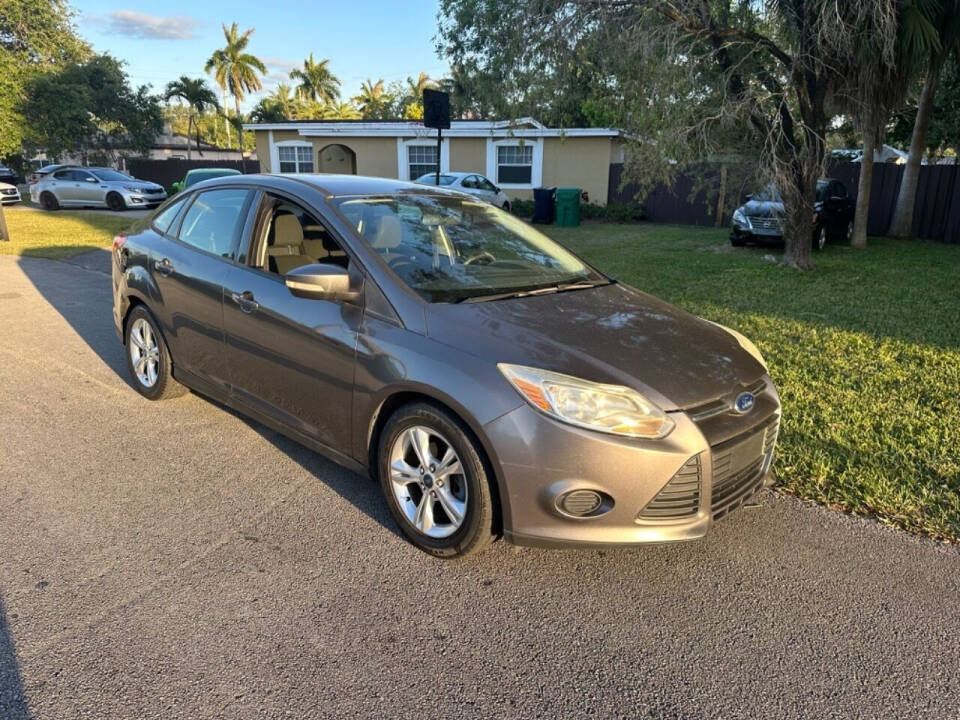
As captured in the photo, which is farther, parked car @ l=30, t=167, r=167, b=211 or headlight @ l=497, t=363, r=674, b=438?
parked car @ l=30, t=167, r=167, b=211

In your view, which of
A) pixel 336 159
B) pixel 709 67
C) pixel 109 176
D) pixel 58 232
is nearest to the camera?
pixel 709 67

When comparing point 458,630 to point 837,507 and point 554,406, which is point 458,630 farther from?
point 837,507

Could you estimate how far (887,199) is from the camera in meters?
17.3

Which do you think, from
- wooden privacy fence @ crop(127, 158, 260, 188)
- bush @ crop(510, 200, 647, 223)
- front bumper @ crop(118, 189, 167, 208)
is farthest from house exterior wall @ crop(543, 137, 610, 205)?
wooden privacy fence @ crop(127, 158, 260, 188)

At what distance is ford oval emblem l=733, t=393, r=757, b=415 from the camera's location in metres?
2.88

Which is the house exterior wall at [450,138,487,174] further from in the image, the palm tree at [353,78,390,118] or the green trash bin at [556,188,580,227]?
the palm tree at [353,78,390,118]

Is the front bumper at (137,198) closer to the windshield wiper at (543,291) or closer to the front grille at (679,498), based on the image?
the windshield wiper at (543,291)

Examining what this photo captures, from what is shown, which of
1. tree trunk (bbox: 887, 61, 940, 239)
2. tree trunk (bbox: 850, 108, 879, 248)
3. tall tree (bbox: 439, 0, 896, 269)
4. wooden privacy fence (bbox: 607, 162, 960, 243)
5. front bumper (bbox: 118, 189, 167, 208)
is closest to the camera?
tall tree (bbox: 439, 0, 896, 269)

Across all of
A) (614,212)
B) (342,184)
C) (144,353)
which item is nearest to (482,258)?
(342,184)

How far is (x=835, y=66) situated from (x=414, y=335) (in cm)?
1019

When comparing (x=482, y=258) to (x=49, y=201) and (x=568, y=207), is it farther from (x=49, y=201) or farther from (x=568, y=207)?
(x=49, y=201)

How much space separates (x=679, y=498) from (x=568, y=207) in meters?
18.2

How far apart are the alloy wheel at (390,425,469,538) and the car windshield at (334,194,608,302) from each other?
66cm

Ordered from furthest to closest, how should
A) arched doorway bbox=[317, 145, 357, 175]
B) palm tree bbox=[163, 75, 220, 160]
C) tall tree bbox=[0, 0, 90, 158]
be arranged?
palm tree bbox=[163, 75, 220, 160] → tall tree bbox=[0, 0, 90, 158] → arched doorway bbox=[317, 145, 357, 175]
